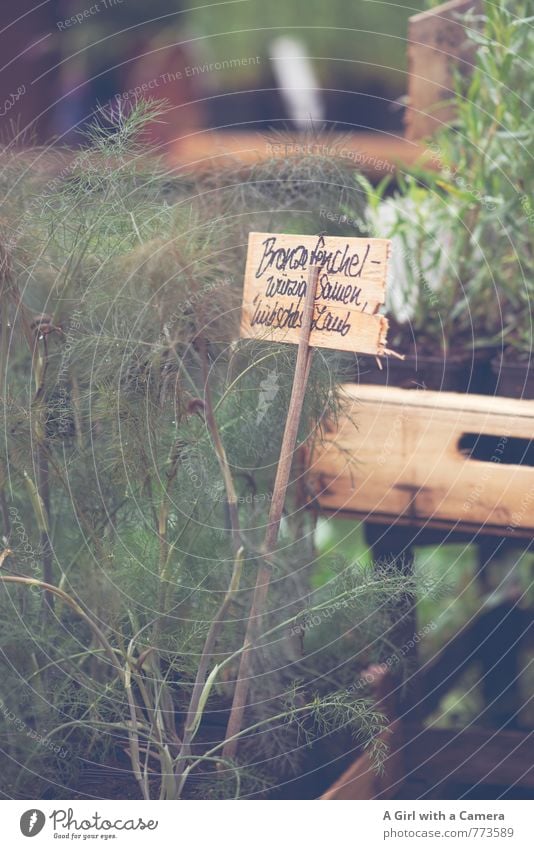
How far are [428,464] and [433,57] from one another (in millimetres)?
584

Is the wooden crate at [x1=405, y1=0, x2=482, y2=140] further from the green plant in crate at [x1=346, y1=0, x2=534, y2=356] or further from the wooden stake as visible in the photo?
the wooden stake

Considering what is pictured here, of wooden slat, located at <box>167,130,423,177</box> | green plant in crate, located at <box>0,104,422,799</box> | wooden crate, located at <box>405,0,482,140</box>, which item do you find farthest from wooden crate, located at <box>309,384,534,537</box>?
wooden crate, located at <box>405,0,482,140</box>

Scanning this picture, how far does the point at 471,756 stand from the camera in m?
1.08

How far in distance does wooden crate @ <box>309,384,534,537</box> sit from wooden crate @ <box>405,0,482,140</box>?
16.1 inches

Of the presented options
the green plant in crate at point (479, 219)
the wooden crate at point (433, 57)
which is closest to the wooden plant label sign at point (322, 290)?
the green plant in crate at point (479, 219)

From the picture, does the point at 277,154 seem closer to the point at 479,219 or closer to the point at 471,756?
the point at 479,219

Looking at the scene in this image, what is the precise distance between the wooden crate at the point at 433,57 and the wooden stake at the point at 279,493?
0.51 metres

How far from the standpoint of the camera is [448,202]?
1200 millimetres

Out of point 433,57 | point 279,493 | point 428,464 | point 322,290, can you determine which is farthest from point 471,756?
point 433,57

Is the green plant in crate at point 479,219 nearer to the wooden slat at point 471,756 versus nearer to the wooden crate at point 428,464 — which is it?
the wooden crate at point 428,464

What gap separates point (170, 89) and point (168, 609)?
1045 mm

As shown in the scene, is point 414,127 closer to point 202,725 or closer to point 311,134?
point 311,134

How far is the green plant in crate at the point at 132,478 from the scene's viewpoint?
32.5 inches
